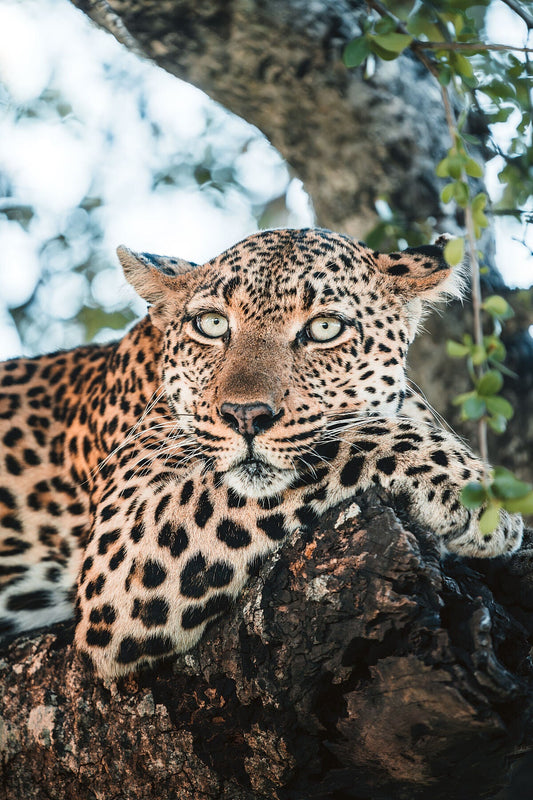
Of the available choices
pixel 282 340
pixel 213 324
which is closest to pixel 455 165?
pixel 282 340

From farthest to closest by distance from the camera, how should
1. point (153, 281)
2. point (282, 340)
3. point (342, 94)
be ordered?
point (342, 94)
point (153, 281)
point (282, 340)

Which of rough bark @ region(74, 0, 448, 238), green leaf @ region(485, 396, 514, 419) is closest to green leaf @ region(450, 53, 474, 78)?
green leaf @ region(485, 396, 514, 419)

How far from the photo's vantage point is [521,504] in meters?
2.56

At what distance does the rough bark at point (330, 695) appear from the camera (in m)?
2.88

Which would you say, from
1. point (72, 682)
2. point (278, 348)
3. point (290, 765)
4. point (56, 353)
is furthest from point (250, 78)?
point (290, 765)

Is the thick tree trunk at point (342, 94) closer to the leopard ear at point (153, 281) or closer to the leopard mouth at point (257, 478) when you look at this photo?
the leopard ear at point (153, 281)

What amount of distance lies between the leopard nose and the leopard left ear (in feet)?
4.91

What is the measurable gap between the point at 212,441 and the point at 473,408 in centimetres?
180

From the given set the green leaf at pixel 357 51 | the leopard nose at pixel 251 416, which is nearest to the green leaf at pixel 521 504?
the leopard nose at pixel 251 416

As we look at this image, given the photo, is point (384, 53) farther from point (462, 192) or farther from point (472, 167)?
point (462, 192)

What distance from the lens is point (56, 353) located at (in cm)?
649

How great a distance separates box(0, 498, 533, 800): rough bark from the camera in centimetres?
288

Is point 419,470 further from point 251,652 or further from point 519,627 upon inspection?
point 251,652

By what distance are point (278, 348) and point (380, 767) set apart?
2.26 meters
